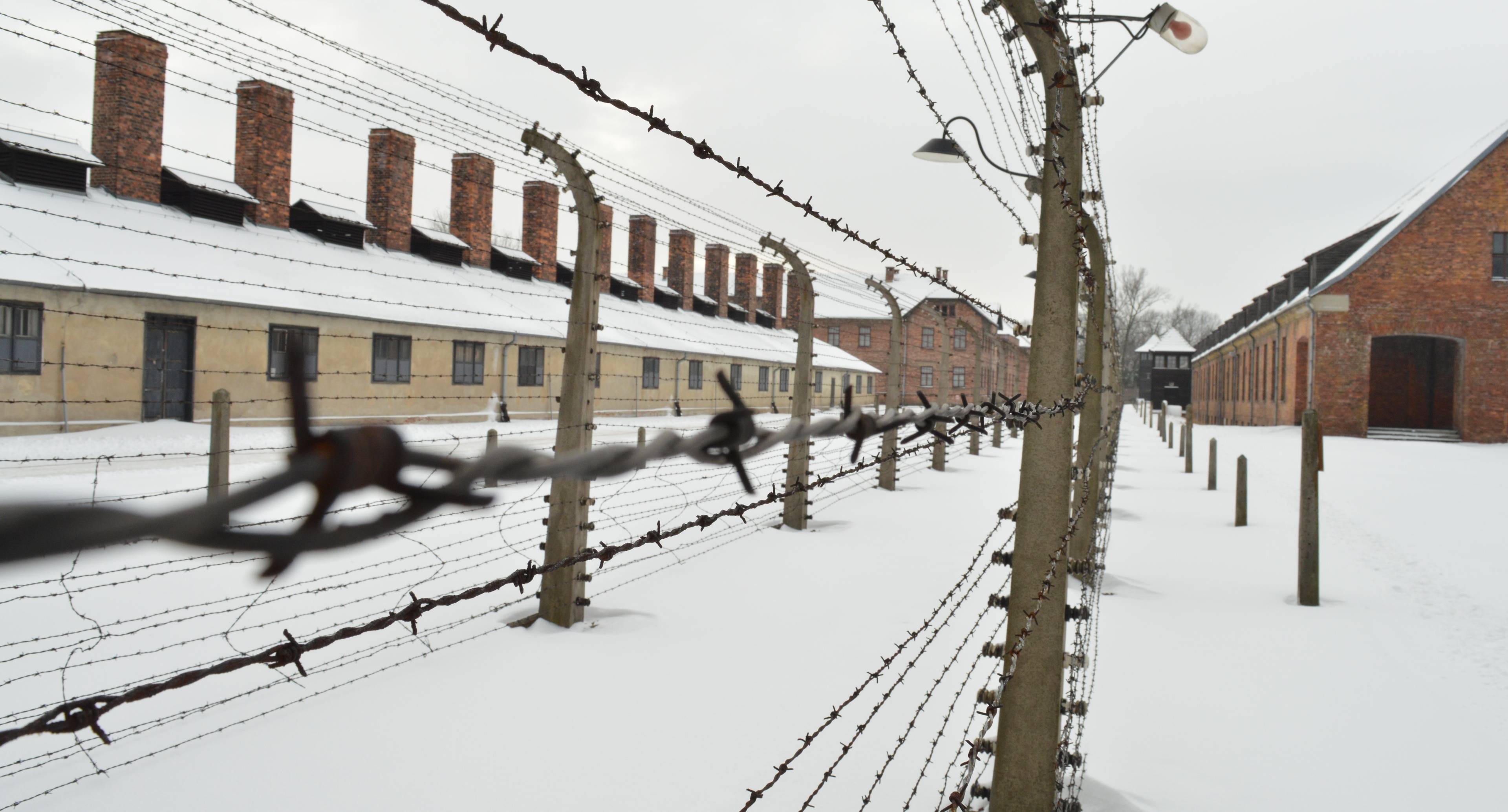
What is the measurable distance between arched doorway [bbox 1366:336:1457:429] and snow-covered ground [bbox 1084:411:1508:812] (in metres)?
19.8

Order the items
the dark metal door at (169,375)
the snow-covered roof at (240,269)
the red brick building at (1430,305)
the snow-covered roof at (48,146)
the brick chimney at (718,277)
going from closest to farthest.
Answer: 1. the snow-covered roof at (240,269)
2. the dark metal door at (169,375)
3. the snow-covered roof at (48,146)
4. the red brick building at (1430,305)
5. the brick chimney at (718,277)

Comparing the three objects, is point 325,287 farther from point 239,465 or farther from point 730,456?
point 730,456

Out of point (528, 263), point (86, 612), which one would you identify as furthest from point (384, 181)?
point (86, 612)

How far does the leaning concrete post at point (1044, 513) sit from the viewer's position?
2809 mm

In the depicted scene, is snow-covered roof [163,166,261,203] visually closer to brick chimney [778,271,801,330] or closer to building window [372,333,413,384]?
building window [372,333,413,384]

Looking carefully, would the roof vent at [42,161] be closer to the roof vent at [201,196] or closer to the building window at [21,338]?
the roof vent at [201,196]

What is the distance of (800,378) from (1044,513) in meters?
6.34

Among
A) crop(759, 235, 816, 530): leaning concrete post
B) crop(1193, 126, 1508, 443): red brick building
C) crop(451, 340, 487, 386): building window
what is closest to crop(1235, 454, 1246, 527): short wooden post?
crop(759, 235, 816, 530): leaning concrete post

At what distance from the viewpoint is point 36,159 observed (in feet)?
49.6

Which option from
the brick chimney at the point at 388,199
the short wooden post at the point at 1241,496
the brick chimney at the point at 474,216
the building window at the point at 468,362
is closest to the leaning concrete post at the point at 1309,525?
the short wooden post at the point at 1241,496

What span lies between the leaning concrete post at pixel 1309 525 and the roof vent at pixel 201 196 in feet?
63.1

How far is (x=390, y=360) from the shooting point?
61.2 feet

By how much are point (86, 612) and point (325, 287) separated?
12544 millimetres

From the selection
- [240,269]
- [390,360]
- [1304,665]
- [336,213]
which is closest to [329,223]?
[336,213]
